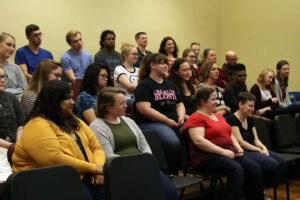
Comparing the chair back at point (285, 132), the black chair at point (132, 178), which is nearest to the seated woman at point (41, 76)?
the black chair at point (132, 178)

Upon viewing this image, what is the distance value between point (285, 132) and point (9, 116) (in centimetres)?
293

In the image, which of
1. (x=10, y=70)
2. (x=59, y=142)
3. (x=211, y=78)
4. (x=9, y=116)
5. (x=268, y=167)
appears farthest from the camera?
(x=211, y=78)

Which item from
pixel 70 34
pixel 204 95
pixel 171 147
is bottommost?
pixel 171 147

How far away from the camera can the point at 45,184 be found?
1.65m

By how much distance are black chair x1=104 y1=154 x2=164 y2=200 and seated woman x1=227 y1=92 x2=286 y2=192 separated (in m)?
1.49

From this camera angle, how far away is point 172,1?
22.3ft

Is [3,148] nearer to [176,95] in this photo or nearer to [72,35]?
[176,95]

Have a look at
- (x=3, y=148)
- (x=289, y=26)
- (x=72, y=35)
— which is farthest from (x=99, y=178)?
(x=289, y=26)

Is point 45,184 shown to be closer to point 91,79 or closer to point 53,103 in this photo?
point 53,103

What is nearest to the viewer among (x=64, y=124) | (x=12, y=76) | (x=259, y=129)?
(x=64, y=124)

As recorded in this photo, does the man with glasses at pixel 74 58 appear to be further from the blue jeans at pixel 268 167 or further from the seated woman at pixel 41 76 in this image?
the blue jeans at pixel 268 167

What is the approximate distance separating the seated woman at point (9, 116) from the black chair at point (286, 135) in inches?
105

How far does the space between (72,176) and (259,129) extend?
2.70m

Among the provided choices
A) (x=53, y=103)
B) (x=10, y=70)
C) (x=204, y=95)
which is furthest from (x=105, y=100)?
(x=10, y=70)
